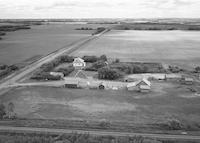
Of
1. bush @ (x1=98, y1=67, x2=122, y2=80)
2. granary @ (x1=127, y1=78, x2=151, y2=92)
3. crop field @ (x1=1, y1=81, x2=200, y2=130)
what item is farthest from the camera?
bush @ (x1=98, y1=67, x2=122, y2=80)

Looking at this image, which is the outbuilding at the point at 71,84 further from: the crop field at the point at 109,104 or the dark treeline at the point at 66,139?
the dark treeline at the point at 66,139

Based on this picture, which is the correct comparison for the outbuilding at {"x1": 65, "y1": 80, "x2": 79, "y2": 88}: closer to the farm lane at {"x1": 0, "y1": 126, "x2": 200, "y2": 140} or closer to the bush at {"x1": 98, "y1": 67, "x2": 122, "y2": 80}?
the bush at {"x1": 98, "y1": 67, "x2": 122, "y2": 80}

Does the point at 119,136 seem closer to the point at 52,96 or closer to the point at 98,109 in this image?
the point at 98,109

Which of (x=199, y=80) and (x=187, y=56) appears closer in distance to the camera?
(x=199, y=80)

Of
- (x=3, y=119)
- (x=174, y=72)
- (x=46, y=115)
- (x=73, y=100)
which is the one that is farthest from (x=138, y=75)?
(x=3, y=119)

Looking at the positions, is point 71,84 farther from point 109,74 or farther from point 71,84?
point 109,74

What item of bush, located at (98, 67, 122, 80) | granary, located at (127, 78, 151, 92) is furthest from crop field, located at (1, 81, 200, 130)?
bush, located at (98, 67, 122, 80)

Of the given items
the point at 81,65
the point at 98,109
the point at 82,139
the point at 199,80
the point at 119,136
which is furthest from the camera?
the point at 81,65

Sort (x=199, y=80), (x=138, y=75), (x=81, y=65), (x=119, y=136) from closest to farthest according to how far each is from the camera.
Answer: (x=119, y=136)
(x=199, y=80)
(x=138, y=75)
(x=81, y=65)

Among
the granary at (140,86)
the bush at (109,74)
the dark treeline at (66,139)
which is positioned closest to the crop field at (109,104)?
the granary at (140,86)
